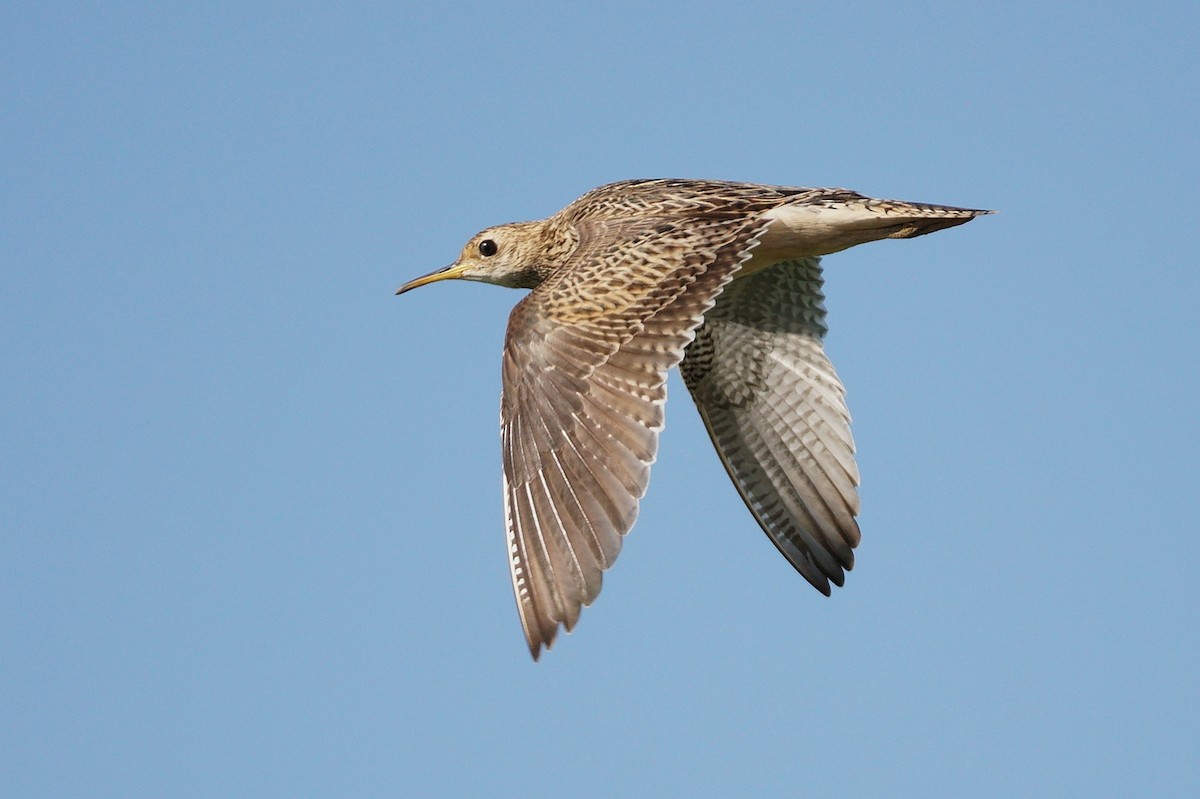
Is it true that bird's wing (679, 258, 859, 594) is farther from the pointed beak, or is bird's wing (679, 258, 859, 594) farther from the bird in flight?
the pointed beak

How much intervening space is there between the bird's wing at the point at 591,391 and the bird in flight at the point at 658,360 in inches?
0.5

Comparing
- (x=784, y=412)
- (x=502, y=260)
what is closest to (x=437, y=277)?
(x=502, y=260)

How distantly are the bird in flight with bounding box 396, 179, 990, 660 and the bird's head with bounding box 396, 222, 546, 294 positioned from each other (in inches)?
0.7

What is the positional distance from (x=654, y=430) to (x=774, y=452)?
162 inches

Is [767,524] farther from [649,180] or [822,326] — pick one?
[649,180]

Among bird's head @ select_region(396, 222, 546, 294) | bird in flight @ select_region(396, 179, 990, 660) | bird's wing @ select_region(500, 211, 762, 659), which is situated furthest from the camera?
bird's head @ select_region(396, 222, 546, 294)

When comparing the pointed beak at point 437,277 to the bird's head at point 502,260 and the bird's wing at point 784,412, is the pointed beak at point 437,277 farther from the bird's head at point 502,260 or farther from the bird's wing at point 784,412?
the bird's wing at point 784,412

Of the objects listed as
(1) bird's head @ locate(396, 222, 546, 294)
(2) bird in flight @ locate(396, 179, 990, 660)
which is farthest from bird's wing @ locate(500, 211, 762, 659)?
(1) bird's head @ locate(396, 222, 546, 294)

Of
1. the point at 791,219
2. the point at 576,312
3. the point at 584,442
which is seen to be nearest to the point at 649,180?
the point at 791,219

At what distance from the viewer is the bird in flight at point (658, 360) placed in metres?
11.4

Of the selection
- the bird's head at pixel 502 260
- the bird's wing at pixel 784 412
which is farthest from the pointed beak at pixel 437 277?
the bird's wing at pixel 784 412

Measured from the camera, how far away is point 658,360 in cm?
1206

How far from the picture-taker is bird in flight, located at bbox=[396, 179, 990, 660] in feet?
37.6

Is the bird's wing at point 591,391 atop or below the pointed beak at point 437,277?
below
